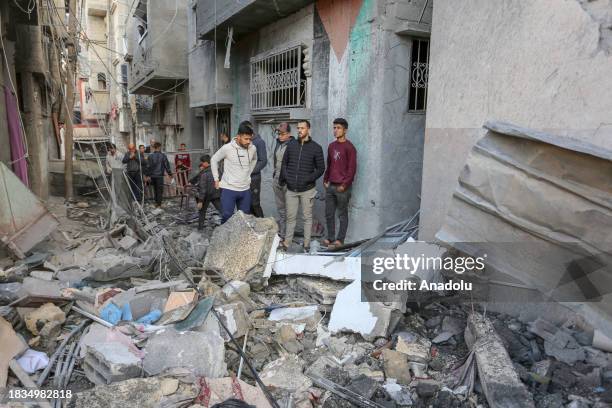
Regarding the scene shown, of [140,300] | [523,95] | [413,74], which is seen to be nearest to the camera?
[523,95]

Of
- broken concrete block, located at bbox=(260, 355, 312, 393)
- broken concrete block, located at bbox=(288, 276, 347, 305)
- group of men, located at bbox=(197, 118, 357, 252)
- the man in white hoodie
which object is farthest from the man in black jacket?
broken concrete block, located at bbox=(260, 355, 312, 393)

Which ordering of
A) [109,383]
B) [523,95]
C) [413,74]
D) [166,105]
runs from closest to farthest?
1. [109,383]
2. [523,95]
3. [413,74]
4. [166,105]

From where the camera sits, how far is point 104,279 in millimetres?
5070

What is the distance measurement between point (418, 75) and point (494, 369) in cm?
453

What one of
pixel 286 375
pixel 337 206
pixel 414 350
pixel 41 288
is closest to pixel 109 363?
pixel 286 375

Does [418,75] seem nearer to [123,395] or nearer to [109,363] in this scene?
[109,363]

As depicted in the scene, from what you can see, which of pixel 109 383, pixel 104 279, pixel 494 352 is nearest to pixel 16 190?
pixel 104 279

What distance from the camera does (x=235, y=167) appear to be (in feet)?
19.9

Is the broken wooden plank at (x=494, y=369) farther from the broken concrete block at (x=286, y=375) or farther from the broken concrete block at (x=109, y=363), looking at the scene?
the broken concrete block at (x=109, y=363)

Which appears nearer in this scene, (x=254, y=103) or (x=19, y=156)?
(x=19, y=156)

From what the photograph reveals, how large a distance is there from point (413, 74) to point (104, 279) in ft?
16.0

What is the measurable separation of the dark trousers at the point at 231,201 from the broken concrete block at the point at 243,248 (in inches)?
24.4

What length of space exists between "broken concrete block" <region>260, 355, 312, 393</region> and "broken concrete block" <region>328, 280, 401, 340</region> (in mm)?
609

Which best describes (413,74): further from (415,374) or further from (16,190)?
(16,190)
